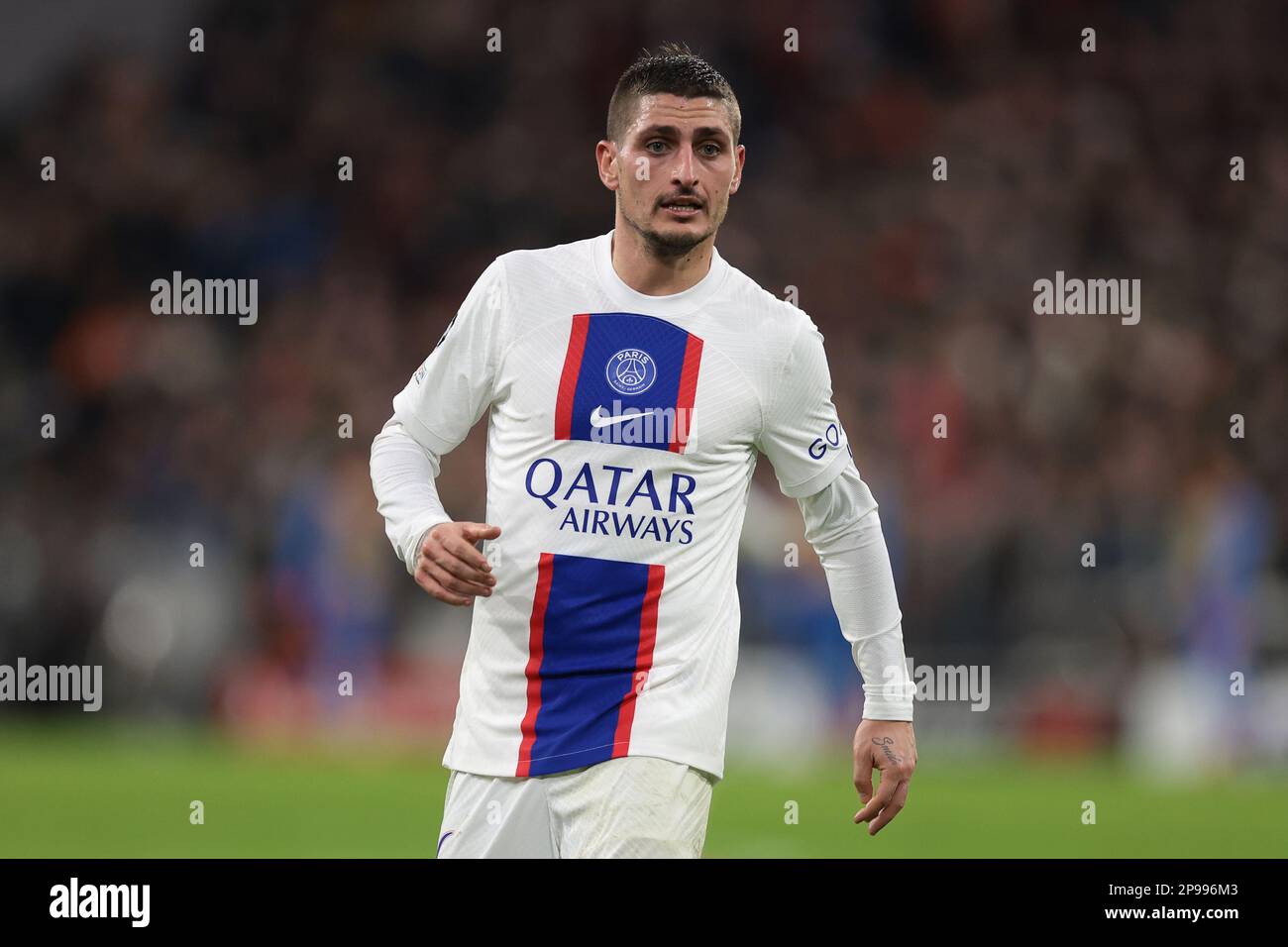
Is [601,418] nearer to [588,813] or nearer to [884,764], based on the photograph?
[588,813]

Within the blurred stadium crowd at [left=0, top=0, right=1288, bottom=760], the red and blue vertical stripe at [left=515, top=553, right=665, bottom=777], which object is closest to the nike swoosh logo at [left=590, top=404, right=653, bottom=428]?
the red and blue vertical stripe at [left=515, top=553, right=665, bottom=777]

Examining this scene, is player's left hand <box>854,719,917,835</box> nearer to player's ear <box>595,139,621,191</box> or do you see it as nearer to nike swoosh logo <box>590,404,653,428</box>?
nike swoosh logo <box>590,404,653,428</box>

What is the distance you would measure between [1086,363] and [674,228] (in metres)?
10.1

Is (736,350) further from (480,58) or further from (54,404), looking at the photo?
(480,58)

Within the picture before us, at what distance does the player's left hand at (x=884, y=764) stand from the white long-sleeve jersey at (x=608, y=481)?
0.15 feet

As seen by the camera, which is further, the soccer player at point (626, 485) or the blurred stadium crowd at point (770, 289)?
the blurred stadium crowd at point (770, 289)

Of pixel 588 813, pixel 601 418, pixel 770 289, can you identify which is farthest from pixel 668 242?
pixel 770 289

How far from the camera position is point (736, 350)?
4691mm

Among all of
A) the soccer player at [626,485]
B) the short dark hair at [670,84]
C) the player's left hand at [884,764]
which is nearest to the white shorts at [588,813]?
the soccer player at [626,485]

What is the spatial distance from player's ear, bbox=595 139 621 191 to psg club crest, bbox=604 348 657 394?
439mm

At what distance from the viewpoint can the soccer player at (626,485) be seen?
4484 mm

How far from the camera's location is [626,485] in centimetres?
456

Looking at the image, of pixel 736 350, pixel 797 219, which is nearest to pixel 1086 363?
pixel 797 219

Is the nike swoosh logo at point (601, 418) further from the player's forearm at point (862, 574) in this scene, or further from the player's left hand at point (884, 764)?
the player's left hand at point (884, 764)
